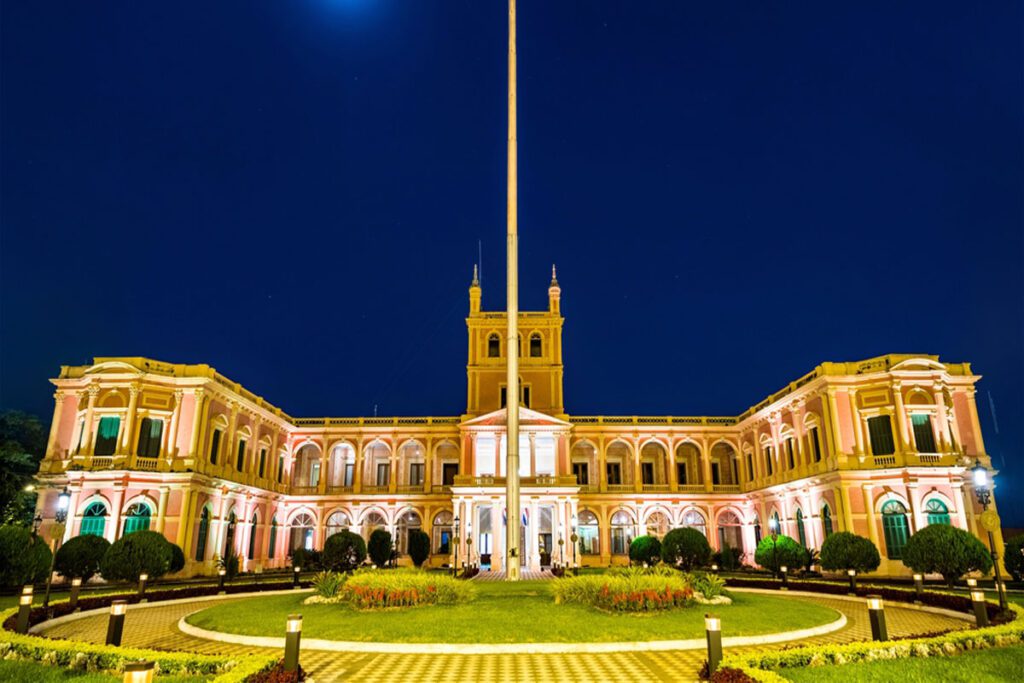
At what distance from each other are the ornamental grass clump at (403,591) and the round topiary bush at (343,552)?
14448mm

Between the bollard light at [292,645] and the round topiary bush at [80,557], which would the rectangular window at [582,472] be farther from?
the bollard light at [292,645]

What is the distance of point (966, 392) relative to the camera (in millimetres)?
32938

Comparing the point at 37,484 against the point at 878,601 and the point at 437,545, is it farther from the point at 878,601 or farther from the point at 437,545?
the point at 878,601

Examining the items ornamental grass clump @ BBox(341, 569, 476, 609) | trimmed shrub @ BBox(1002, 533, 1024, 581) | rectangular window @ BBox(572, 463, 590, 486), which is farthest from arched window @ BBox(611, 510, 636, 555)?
ornamental grass clump @ BBox(341, 569, 476, 609)

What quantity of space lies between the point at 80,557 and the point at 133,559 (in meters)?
3.19

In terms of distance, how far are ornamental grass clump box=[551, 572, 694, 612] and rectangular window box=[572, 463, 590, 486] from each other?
31.0 metres

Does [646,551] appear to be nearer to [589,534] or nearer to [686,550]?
[686,550]

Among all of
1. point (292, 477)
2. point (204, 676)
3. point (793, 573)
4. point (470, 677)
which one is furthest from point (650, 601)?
point (292, 477)

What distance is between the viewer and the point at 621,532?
45562mm

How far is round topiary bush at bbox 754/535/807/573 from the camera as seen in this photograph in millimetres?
28703

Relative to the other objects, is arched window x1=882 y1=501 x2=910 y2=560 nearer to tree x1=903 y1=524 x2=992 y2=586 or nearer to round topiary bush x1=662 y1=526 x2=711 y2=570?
tree x1=903 y1=524 x2=992 y2=586

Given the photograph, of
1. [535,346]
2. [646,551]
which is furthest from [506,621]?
[535,346]

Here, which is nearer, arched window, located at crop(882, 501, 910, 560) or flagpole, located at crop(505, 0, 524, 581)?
flagpole, located at crop(505, 0, 524, 581)

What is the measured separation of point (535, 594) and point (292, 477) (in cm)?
3295
